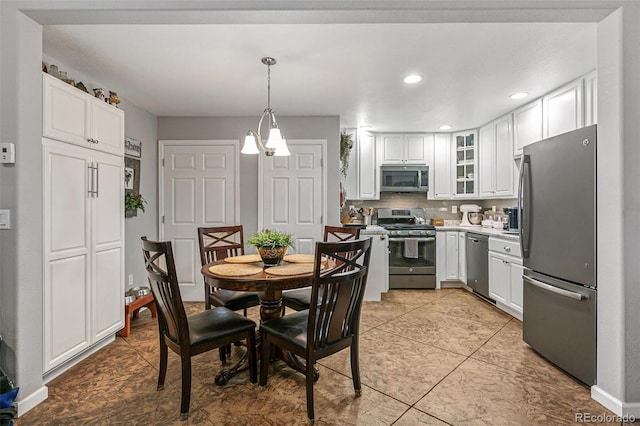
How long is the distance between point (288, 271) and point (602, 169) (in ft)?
6.57

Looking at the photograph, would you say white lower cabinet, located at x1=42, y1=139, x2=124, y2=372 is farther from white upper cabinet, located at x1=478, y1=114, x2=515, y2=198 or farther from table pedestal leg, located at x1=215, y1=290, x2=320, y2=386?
white upper cabinet, located at x1=478, y1=114, x2=515, y2=198

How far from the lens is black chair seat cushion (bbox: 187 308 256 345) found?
1883 mm

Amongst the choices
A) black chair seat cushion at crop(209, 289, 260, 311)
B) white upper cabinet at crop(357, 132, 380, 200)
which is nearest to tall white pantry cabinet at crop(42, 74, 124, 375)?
black chair seat cushion at crop(209, 289, 260, 311)

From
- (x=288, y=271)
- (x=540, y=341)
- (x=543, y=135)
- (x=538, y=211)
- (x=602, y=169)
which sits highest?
(x=543, y=135)

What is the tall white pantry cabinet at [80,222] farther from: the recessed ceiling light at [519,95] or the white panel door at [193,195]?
the recessed ceiling light at [519,95]

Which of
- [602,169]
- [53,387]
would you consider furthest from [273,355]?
[602,169]

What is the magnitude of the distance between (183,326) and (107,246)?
1409 millimetres

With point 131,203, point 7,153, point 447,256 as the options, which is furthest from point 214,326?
point 447,256

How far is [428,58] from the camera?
253 cm

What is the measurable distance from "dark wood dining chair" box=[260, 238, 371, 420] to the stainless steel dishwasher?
2.62 metres

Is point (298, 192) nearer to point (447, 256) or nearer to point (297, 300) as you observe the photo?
point (297, 300)

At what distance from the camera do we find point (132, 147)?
11.9 feet

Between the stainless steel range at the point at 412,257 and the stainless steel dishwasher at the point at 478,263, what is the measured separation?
47 centimetres

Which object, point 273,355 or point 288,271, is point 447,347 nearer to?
point 273,355
